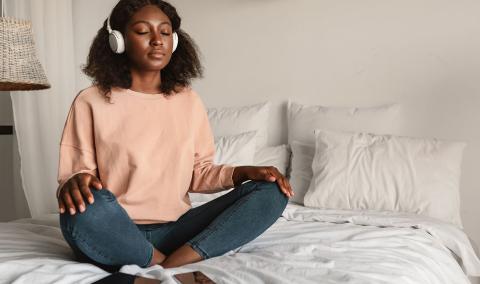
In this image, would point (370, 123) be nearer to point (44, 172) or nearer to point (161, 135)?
point (161, 135)

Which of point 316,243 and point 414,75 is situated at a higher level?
point 414,75

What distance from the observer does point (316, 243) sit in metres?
1.47

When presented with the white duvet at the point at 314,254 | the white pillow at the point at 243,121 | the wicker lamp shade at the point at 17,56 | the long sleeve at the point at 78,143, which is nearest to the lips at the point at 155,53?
the long sleeve at the point at 78,143

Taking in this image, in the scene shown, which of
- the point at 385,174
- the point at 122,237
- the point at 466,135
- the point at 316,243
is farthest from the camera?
the point at 466,135

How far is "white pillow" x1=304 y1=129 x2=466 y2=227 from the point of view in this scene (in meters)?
2.04

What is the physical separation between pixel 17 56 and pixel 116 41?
77 centimetres

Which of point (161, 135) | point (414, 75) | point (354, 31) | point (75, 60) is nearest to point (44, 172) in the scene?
point (75, 60)

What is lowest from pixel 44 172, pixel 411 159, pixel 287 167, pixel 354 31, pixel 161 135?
pixel 44 172

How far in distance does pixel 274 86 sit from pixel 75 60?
1224 millimetres

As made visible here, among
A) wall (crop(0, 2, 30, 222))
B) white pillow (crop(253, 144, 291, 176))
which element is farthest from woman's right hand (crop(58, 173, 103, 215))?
wall (crop(0, 2, 30, 222))

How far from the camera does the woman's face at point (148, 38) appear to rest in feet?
5.07

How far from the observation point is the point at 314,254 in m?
1.40

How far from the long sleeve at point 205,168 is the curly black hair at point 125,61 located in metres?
0.12

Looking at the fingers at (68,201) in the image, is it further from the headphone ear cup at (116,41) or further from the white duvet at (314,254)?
the headphone ear cup at (116,41)
